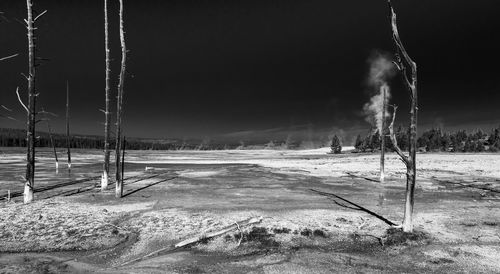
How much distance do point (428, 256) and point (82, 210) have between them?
13.5 metres

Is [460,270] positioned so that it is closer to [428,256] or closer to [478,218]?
[428,256]

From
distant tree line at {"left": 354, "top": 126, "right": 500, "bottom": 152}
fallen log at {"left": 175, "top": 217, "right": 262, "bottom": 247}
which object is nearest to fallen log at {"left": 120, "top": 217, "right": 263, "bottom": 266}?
fallen log at {"left": 175, "top": 217, "right": 262, "bottom": 247}

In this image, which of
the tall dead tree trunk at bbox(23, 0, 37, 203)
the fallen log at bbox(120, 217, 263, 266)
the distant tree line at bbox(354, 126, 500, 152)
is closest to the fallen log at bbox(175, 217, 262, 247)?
the fallen log at bbox(120, 217, 263, 266)

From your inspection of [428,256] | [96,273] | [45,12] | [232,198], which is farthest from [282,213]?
[45,12]

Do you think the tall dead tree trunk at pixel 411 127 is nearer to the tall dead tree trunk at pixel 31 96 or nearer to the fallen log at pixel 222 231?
the fallen log at pixel 222 231

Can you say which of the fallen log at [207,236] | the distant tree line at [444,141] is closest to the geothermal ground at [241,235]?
the fallen log at [207,236]

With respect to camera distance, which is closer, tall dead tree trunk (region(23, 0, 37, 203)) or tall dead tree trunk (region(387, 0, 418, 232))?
tall dead tree trunk (region(387, 0, 418, 232))

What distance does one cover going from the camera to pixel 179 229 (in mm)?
12234

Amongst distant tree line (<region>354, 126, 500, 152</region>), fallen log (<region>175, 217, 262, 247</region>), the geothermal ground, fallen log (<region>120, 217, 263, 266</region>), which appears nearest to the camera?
the geothermal ground

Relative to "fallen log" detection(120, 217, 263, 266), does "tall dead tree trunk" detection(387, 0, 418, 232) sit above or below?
above

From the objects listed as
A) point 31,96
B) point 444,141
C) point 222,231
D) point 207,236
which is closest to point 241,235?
point 222,231

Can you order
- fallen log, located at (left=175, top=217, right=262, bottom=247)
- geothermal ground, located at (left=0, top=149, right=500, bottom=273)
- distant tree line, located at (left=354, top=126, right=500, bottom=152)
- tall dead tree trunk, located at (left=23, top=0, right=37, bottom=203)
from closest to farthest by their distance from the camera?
geothermal ground, located at (left=0, top=149, right=500, bottom=273), fallen log, located at (left=175, top=217, right=262, bottom=247), tall dead tree trunk, located at (left=23, top=0, right=37, bottom=203), distant tree line, located at (left=354, top=126, right=500, bottom=152)

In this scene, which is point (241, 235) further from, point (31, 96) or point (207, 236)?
point (31, 96)

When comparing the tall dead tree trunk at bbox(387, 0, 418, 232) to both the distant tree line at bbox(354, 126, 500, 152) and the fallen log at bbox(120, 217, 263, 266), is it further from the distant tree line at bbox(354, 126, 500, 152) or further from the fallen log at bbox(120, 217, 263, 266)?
the distant tree line at bbox(354, 126, 500, 152)
